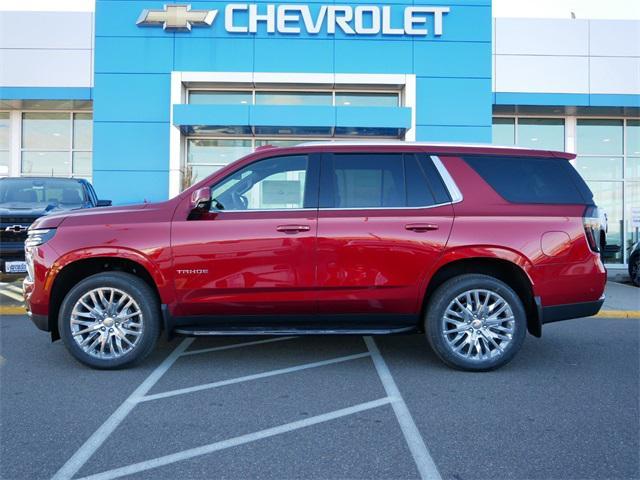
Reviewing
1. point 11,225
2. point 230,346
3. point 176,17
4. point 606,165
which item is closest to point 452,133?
point 606,165

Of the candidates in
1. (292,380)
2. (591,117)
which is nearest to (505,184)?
(292,380)

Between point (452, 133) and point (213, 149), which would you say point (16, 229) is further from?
point (452, 133)

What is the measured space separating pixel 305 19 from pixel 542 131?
7353 mm

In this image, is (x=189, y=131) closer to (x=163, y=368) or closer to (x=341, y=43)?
(x=341, y=43)

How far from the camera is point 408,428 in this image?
336 cm

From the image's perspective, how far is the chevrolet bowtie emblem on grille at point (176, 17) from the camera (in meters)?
12.3

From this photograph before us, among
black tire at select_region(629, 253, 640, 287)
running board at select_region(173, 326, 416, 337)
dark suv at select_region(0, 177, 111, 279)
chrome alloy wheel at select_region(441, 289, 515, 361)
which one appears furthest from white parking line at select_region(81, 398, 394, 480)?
black tire at select_region(629, 253, 640, 287)

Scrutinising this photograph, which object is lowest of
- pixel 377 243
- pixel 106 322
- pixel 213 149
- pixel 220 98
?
pixel 106 322

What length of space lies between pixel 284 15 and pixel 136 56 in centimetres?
368

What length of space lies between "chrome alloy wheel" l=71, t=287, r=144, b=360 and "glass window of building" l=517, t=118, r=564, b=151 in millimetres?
12880

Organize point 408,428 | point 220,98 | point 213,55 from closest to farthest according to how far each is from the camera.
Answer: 1. point 408,428
2. point 213,55
3. point 220,98

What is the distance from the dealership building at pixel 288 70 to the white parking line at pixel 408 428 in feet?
28.3

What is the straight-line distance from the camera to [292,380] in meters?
4.35

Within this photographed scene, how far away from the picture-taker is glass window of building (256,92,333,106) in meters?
13.3
